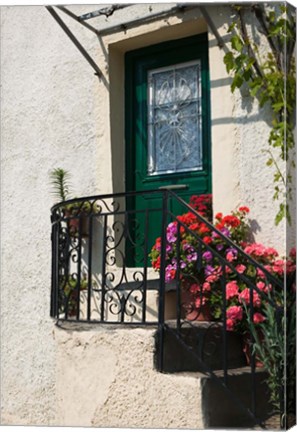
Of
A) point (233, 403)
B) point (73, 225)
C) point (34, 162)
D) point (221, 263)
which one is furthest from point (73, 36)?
point (233, 403)

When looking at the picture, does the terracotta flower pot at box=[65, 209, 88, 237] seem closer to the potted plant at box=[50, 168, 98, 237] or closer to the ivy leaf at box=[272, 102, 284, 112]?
the potted plant at box=[50, 168, 98, 237]

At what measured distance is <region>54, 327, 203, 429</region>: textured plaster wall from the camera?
421 centimetres

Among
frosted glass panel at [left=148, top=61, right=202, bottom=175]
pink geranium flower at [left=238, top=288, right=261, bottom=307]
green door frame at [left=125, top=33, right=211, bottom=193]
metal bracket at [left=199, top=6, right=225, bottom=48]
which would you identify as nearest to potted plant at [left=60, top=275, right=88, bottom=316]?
green door frame at [left=125, top=33, right=211, bottom=193]

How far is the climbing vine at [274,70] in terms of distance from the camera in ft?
15.0

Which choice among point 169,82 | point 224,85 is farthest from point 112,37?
point 224,85

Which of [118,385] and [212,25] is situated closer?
[118,385]

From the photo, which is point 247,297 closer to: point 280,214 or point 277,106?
point 280,214

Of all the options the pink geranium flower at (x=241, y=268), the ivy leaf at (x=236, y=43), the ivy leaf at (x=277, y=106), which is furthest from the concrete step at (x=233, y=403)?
the ivy leaf at (x=236, y=43)

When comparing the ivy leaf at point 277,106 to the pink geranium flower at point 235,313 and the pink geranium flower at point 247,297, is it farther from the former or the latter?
the pink geranium flower at point 235,313

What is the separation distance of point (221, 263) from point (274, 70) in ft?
4.24

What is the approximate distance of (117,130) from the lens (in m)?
5.27

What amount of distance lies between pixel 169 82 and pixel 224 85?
18.0 inches

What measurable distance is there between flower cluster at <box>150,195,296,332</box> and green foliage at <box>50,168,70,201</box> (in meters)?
0.86

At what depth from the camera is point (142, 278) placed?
475cm
